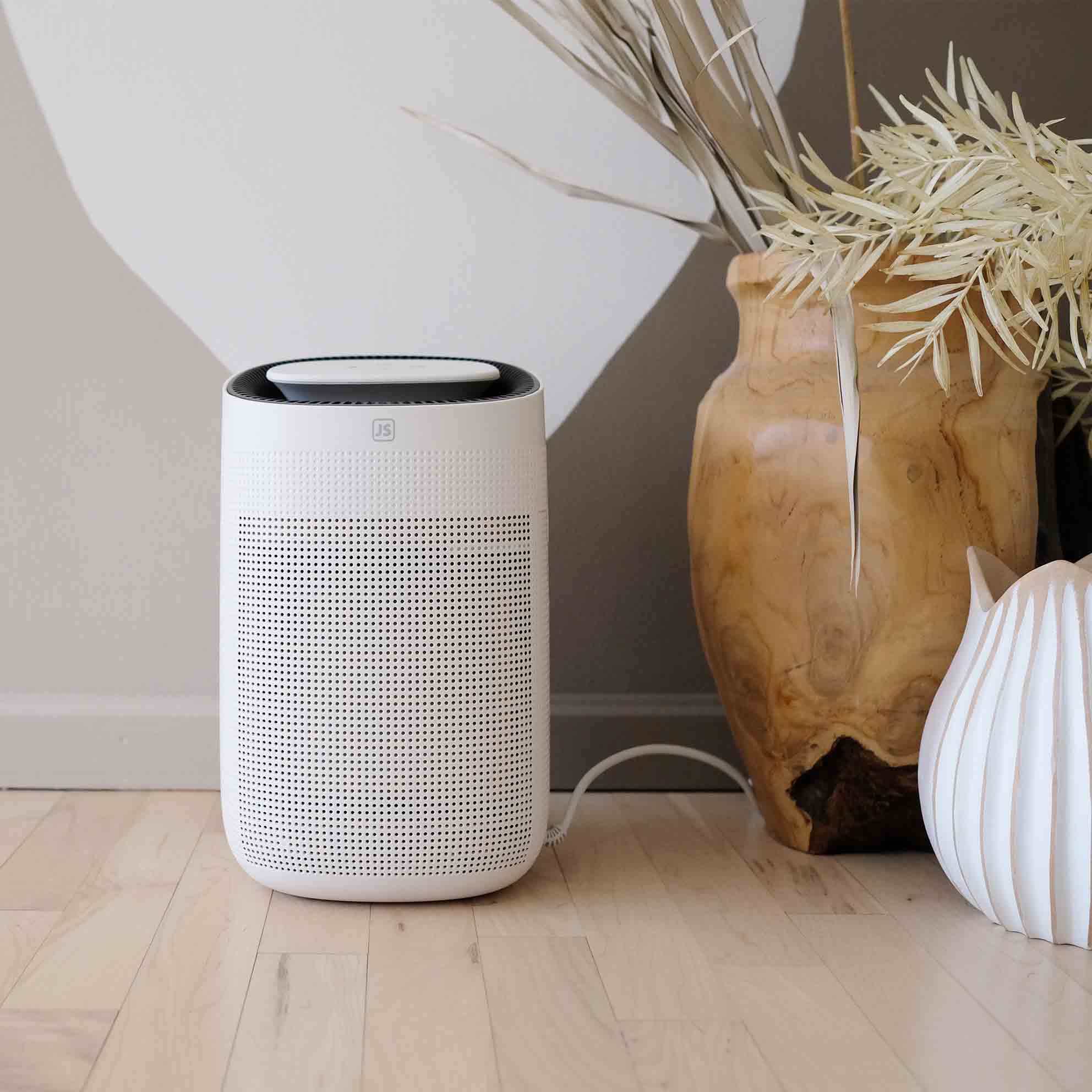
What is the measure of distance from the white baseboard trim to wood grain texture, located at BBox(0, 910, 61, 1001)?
40 centimetres

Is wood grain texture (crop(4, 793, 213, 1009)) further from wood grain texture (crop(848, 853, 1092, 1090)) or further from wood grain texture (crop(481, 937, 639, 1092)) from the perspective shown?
wood grain texture (crop(848, 853, 1092, 1090))

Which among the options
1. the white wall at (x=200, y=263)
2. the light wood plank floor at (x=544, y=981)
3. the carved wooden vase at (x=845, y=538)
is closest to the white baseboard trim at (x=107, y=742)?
the white wall at (x=200, y=263)

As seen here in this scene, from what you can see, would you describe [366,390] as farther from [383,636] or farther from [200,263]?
[200,263]

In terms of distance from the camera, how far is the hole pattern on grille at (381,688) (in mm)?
1070

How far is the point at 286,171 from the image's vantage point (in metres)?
1.45

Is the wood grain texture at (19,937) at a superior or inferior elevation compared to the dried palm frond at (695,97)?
inferior

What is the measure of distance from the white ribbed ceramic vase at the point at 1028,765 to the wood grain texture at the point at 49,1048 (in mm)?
690

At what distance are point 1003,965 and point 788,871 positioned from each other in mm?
259

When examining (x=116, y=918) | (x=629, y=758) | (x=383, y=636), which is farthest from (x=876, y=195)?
(x=116, y=918)

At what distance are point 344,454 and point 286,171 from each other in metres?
0.54

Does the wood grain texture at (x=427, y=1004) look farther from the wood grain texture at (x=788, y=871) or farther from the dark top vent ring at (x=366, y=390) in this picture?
the dark top vent ring at (x=366, y=390)

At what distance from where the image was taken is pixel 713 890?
45.5 inches

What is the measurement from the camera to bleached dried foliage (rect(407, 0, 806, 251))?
1176 mm

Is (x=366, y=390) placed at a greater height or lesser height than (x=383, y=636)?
greater
